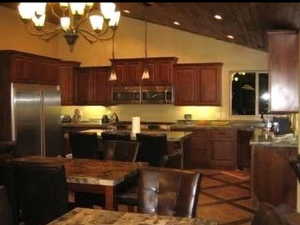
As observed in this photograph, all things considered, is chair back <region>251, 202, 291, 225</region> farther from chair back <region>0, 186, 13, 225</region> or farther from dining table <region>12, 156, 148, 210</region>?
dining table <region>12, 156, 148, 210</region>

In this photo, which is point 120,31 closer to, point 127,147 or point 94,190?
point 127,147

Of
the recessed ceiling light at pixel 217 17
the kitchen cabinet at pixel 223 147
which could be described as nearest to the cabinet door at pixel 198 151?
the kitchen cabinet at pixel 223 147

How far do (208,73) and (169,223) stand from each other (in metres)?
6.79

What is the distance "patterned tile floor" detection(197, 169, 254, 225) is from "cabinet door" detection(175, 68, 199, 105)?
6.13 ft

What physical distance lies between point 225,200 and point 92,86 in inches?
190

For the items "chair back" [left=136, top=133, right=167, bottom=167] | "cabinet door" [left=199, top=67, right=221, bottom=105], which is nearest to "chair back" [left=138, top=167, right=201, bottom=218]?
"chair back" [left=136, top=133, right=167, bottom=167]

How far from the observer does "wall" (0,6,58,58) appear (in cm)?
812

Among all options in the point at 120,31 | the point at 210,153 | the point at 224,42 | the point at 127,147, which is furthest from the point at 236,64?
the point at 127,147

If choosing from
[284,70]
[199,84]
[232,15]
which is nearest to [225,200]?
[284,70]

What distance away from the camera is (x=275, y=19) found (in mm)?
4469

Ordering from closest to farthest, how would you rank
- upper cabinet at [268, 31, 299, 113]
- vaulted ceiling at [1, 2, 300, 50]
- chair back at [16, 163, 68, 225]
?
chair back at [16, 163, 68, 225]
vaulted ceiling at [1, 2, 300, 50]
upper cabinet at [268, 31, 299, 113]

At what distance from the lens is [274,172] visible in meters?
5.02

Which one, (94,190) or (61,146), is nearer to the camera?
(94,190)

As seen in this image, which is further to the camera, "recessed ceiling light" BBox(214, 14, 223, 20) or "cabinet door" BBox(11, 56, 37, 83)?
"cabinet door" BBox(11, 56, 37, 83)
